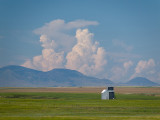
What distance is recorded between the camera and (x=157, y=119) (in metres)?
61.0

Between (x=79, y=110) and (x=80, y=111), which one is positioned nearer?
(x=80, y=111)

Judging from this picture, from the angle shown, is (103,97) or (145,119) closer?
(145,119)

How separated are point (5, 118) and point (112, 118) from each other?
68.1 feet

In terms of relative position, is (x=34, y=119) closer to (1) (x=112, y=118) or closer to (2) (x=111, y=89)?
(1) (x=112, y=118)

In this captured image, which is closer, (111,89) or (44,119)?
(44,119)

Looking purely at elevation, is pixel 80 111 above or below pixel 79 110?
below

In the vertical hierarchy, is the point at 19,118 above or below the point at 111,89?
below

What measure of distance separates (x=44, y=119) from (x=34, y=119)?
1.89m

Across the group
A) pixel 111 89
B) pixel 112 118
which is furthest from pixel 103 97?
pixel 112 118

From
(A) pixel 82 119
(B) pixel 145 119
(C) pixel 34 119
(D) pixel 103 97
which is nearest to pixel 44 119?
(C) pixel 34 119

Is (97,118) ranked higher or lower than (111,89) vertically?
lower

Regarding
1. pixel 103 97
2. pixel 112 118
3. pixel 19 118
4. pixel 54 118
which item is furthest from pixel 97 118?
pixel 103 97

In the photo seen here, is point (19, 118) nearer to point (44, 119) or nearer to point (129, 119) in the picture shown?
point (44, 119)

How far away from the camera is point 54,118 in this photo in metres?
63.3
